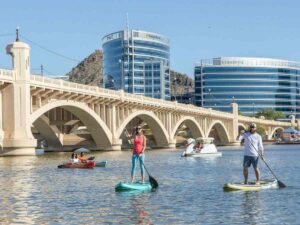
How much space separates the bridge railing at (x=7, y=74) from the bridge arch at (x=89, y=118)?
5580 mm

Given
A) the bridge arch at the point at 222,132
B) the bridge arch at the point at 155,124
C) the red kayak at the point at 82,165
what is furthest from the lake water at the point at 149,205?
the bridge arch at the point at 222,132

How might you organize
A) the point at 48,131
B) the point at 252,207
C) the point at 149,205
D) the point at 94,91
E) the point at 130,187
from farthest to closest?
the point at 48,131 < the point at 94,91 < the point at 130,187 < the point at 149,205 < the point at 252,207

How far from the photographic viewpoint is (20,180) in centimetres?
4062

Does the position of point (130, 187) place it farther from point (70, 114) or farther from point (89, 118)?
point (70, 114)

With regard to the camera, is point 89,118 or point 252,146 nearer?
point 252,146

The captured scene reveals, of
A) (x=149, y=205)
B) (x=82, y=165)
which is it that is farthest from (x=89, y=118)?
(x=149, y=205)

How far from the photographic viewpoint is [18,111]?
73688 millimetres

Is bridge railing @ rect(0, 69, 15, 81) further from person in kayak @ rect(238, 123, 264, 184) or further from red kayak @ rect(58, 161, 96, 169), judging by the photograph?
person in kayak @ rect(238, 123, 264, 184)

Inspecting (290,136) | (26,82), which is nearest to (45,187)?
(26,82)

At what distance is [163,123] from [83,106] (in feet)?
130

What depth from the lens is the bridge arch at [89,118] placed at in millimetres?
81912

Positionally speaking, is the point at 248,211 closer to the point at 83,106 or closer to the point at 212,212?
the point at 212,212

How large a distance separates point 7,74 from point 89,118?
2401 centimetres

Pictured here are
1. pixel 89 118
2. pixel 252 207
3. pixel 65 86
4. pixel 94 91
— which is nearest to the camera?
pixel 252 207
